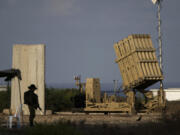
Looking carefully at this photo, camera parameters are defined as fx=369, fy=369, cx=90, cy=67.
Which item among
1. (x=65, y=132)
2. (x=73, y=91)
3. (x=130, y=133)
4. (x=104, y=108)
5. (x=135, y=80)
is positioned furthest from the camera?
(x=73, y=91)

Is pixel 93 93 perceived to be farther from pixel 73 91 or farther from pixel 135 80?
pixel 73 91

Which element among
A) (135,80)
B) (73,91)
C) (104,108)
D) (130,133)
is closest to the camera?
(130,133)

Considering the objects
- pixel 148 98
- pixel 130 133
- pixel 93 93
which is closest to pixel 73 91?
pixel 93 93

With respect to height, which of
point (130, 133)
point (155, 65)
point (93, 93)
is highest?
point (155, 65)

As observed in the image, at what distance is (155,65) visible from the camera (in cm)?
2038

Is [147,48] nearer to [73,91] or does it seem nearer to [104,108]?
[104,108]

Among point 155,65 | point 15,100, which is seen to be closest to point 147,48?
point 155,65

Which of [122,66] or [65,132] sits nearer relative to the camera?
[65,132]

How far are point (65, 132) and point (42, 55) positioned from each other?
1250cm

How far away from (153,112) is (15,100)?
26.3ft

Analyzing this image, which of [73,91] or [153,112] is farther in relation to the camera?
[73,91]

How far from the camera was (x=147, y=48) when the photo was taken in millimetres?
20375

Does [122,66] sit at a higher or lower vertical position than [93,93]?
higher

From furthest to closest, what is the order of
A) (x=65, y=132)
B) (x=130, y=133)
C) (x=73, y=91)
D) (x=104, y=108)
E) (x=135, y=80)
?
(x=73, y=91), (x=104, y=108), (x=135, y=80), (x=130, y=133), (x=65, y=132)
